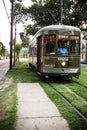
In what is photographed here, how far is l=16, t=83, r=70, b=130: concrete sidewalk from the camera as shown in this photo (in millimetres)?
8273

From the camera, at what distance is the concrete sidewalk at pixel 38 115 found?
8.27 metres

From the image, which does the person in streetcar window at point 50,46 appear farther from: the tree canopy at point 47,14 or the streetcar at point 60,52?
the tree canopy at point 47,14

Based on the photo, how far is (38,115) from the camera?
9.53m

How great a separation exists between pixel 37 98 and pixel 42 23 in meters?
38.1

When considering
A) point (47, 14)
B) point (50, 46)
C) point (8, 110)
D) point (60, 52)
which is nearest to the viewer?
point (8, 110)

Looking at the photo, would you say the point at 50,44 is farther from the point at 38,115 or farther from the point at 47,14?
the point at 47,14

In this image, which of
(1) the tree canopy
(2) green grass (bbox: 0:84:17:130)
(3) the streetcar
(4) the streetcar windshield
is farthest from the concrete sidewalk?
(1) the tree canopy

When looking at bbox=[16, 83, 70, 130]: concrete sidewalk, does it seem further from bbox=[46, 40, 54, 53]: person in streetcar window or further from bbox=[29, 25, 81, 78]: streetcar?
bbox=[46, 40, 54, 53]: person in streetcar window

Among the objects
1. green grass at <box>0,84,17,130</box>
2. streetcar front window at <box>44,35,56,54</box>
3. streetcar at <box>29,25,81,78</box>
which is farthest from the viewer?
streetcar front window at <box>44,35,56,54</box>

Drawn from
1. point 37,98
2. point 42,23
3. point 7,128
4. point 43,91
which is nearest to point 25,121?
point 7,128

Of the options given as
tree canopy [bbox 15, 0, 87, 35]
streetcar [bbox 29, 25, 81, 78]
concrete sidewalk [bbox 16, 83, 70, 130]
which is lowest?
concrete sidewalk [bbox 16, 83, 70, 130]

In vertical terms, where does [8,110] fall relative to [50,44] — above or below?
→ below

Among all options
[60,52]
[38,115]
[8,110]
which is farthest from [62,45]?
[38,115]

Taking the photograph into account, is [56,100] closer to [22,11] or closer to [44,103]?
[44,103]
